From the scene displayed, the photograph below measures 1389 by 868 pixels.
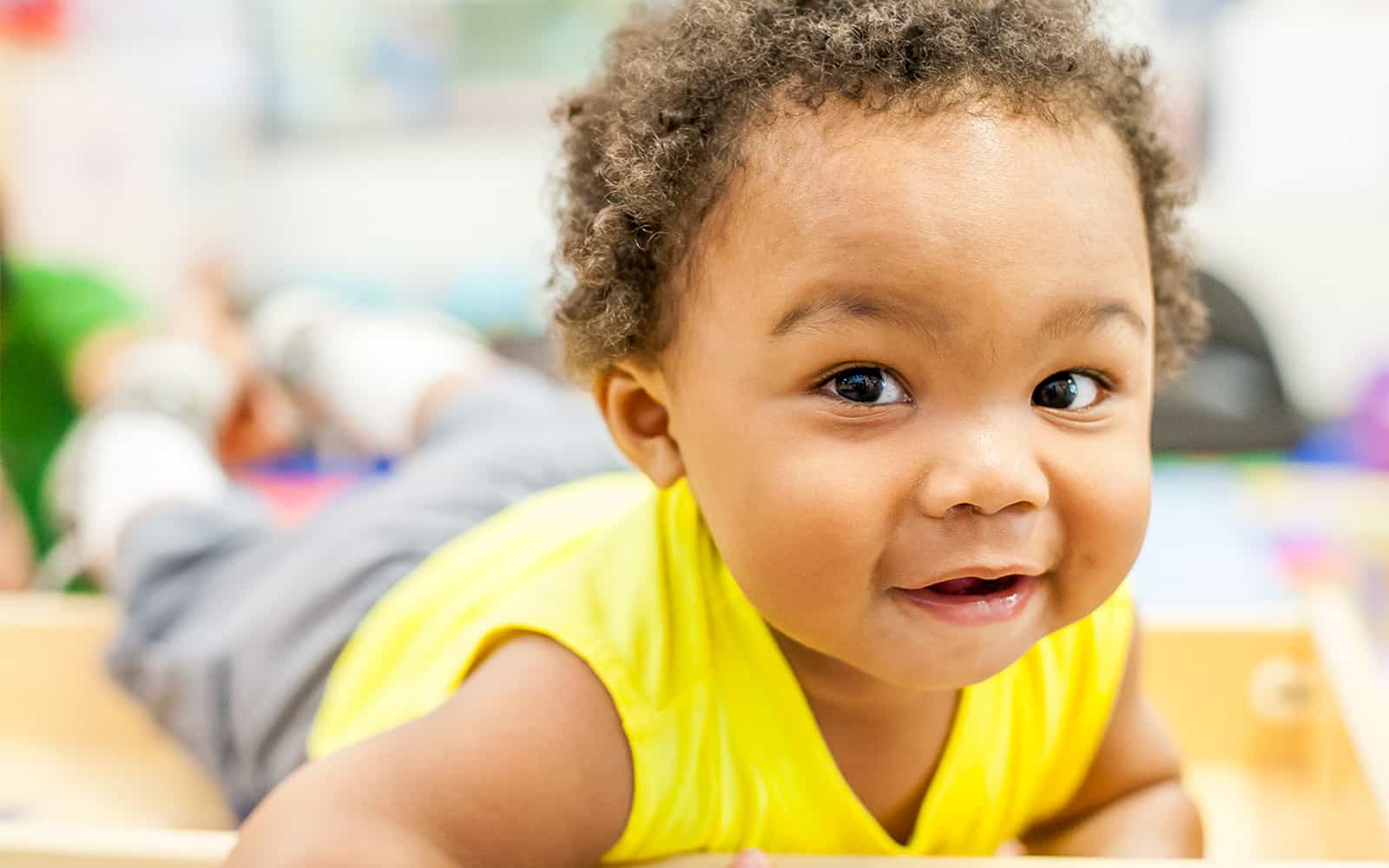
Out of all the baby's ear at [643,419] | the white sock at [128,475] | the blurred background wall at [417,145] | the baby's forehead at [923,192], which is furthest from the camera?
the blurred background wall at [417,145]

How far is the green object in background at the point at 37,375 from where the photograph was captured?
1.43 m

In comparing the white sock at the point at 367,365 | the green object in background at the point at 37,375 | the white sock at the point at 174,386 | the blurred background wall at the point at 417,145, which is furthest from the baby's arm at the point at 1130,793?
the blurred background wall at the point at 417,145

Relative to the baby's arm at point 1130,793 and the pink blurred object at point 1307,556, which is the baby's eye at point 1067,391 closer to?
the baby's arm at point 1130,793

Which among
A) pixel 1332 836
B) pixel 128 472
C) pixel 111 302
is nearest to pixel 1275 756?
pixel 1332 836

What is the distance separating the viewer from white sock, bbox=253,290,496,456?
1.06 metres

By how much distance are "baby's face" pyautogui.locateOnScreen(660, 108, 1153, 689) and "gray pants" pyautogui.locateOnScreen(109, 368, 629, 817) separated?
0.39 metres

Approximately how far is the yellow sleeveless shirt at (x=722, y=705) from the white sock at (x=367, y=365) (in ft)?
1.37

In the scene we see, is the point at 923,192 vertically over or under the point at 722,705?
over

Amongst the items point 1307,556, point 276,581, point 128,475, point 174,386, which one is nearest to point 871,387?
point 276,581

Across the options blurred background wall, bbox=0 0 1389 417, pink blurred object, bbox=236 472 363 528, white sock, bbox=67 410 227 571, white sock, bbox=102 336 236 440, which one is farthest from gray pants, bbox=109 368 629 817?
blurred background wall, bbox=0 0 1389 417

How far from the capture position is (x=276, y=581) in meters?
0.80

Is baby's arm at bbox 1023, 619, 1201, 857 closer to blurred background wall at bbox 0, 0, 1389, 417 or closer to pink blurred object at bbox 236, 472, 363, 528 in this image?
pink blurred object at bbox 236, 472, 363, 528

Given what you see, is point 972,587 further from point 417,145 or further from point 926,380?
point 417,145

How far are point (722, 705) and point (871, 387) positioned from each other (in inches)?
7.3
